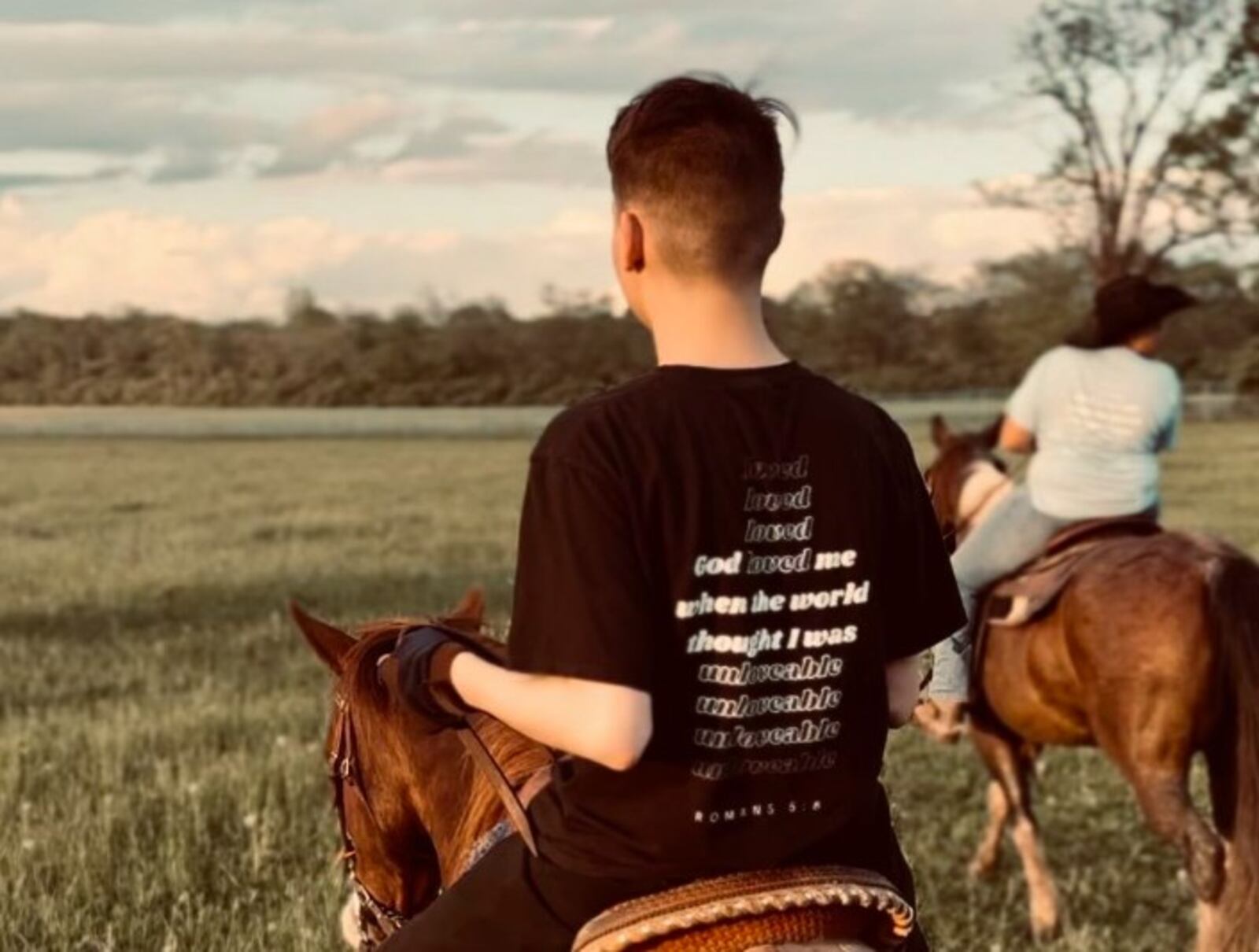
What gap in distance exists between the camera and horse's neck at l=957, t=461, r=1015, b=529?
10531 mm

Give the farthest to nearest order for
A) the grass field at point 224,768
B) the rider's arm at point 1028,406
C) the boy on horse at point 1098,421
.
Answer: the rider's arm at point 1028,406 < the boy on horse at point 1098,421 < the grass field at point 224,768

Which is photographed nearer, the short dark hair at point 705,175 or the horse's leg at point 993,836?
the short dark hair at point 705,175

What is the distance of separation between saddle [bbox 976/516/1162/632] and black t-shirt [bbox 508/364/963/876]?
19.5 ft

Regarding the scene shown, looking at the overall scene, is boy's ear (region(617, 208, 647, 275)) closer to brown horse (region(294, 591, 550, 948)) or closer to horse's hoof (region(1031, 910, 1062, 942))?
brown horse (region(294, 591, 550, 948))

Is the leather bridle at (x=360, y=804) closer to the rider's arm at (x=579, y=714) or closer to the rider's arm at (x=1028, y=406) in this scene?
the rider's arm at (x=579, y=714)

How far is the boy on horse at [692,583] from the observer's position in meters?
2.88

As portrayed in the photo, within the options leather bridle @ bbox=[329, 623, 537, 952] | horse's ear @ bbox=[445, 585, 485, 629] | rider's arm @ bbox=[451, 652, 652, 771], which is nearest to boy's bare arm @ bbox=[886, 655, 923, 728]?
rider's arm @ bbox=[451, 652, 652, 771]

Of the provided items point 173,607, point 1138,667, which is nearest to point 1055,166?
point 173,607

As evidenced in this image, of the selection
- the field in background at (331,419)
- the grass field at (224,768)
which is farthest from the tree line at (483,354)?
the grass field at (224,768)

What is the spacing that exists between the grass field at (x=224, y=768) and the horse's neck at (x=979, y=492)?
177cm

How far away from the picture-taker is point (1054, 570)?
8.98 m

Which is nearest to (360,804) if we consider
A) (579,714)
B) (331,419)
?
(579,714)

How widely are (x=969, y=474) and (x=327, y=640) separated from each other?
739 centimetres

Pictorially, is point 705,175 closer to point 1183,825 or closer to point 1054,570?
point 1183,825
